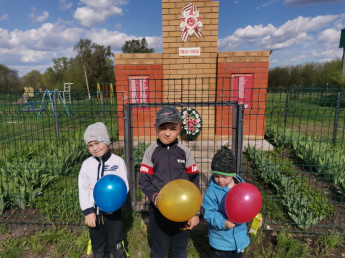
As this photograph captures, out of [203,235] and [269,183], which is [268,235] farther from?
[269,183]

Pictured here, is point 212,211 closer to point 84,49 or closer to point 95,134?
point 95,134

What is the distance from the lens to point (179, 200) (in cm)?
157

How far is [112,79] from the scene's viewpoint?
141ft

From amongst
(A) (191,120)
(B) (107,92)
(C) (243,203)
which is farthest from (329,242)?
(A) (191,120)

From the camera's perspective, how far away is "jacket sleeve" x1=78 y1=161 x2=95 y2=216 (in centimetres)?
210

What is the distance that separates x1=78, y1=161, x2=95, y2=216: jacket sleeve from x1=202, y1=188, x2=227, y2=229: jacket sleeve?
1.02 m

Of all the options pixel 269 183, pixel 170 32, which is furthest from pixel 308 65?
pixel 269 183

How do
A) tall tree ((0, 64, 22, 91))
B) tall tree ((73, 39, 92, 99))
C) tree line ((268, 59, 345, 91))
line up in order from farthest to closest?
tall tree ((73, 39, 92, 99)) → tall tree ((0, 64, 22, 91)) → tree line ((268, 59, 345, 91))

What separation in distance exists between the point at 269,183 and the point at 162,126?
293 centimetres

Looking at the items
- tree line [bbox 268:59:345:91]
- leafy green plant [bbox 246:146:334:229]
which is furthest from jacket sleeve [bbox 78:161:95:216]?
tree line [bbox 268:59:345:91]

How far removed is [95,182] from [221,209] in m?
1.16

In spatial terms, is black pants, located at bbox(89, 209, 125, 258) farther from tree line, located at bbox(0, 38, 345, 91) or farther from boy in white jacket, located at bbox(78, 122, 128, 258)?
tree line, located at bbox(0, 38, 345, 91)

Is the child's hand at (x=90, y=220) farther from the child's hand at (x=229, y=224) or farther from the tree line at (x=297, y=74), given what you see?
the tree line at (x=297, y=74)

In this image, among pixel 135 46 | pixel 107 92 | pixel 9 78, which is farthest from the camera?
pixel 135 46
